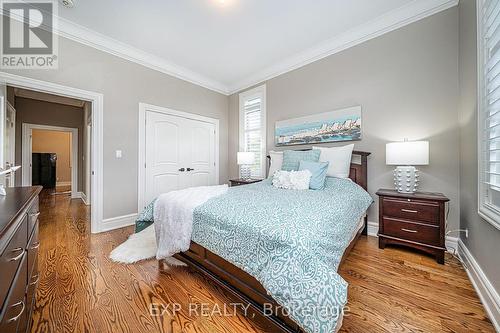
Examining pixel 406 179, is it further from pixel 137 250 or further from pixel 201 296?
pixel 137 250

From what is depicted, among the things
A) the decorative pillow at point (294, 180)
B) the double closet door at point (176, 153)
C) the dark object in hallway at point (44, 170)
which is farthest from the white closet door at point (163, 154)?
the dark object in hallway at point (44, 170)

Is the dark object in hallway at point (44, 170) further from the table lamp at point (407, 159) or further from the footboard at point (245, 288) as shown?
the table lamp at point (407, 159)

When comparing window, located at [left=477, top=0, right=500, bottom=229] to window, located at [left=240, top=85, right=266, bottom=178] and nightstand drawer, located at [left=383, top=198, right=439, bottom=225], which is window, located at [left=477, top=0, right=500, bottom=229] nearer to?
nightstand drawer, located at [left=383, top=198, right=439, bottom=225]

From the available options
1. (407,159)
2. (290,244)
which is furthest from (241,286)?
(407,159)

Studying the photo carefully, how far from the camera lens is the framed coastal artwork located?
9.43 ft

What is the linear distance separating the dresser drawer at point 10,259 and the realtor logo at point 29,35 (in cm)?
263

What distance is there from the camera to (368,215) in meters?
2.77

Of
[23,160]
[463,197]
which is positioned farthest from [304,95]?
[23,160]

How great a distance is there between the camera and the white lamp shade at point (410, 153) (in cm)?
211

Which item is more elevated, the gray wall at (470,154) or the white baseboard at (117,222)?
the gray wall at (470,154)

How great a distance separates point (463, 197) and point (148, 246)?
3.43 metres

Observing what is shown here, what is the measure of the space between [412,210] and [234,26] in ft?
10.1

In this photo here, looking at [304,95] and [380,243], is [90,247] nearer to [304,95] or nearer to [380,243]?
[380,243]

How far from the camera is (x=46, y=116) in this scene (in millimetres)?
5379
